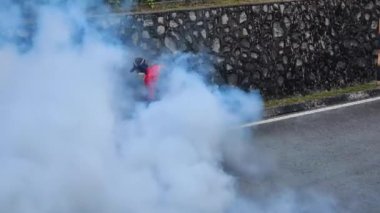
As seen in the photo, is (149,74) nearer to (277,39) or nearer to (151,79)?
(151,79)

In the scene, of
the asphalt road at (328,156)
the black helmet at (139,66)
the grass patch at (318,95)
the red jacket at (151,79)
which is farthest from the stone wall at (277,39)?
the red jacket at (151,79)

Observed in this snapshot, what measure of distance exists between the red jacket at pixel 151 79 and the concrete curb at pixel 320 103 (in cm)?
260

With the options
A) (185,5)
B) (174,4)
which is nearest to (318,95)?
(185,5)

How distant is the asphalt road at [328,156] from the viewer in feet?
19.7

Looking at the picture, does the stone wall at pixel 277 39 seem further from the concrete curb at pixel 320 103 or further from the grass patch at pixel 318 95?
the concrete curb at pixel 320 103

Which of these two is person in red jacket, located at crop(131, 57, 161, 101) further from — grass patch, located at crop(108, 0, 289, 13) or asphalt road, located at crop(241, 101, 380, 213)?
grass patch, located at crop(108, 0, 289, 13)

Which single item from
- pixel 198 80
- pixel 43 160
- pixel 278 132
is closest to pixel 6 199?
pixel 43 160

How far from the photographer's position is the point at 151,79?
6453mm

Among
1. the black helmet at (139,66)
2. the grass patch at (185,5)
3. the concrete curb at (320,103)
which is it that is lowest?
the concrete curb at (320,103)

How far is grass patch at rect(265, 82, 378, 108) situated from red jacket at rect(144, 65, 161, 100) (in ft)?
9.35

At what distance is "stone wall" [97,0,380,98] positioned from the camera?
855 cm

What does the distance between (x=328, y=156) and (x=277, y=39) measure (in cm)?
284

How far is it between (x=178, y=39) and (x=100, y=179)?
3900mm

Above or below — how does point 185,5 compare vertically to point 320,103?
above
